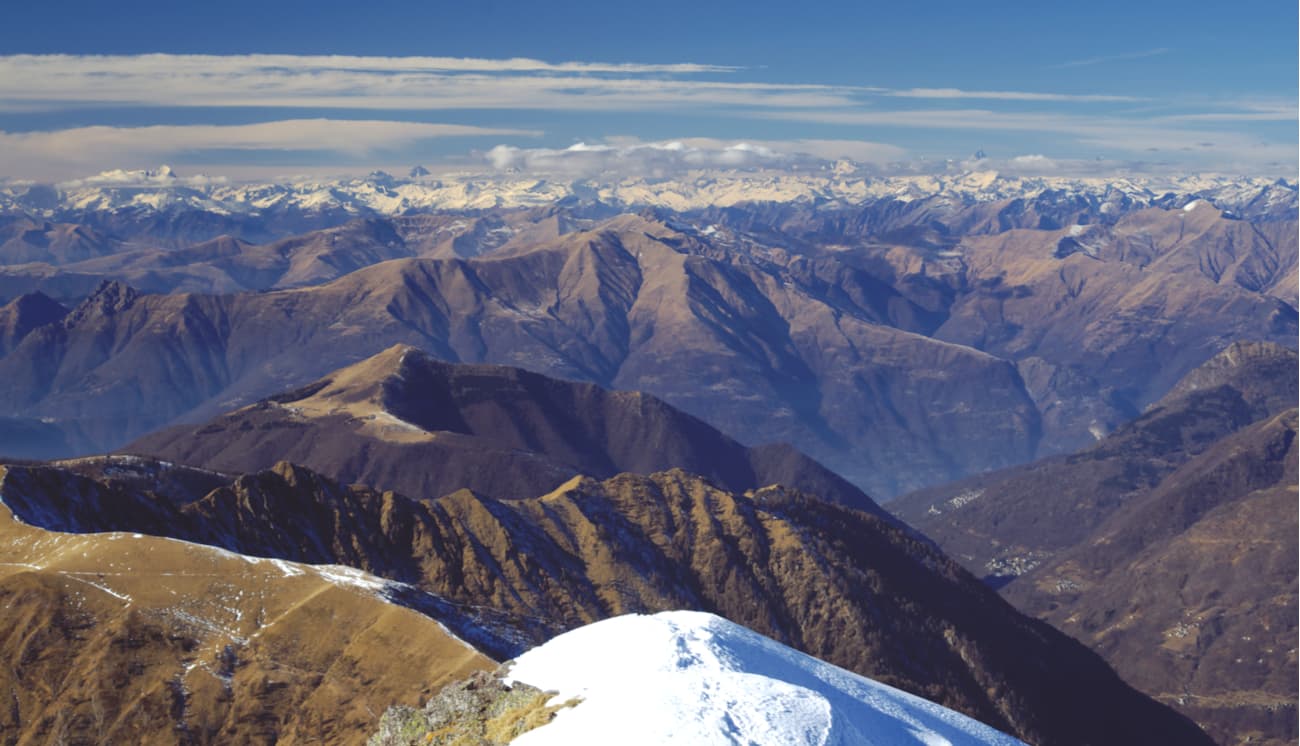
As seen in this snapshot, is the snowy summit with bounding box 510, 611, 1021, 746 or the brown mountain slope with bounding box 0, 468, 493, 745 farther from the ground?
the snowy summit with bounding box 510, 611, 1021, 746

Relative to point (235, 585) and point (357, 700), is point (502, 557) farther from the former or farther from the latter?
point (357, 700)

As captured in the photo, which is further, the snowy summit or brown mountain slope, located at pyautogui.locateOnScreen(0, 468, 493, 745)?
brown mountain slope, located at pyautogui.locateOnScreen(0, 468, 493, 745)

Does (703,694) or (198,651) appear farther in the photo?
(198,651)

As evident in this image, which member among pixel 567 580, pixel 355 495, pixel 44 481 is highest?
pixel 44 481

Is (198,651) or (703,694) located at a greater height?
(703,694)

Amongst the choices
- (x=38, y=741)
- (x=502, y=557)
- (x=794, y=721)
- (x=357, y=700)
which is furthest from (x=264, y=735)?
(x=502, y=557)
